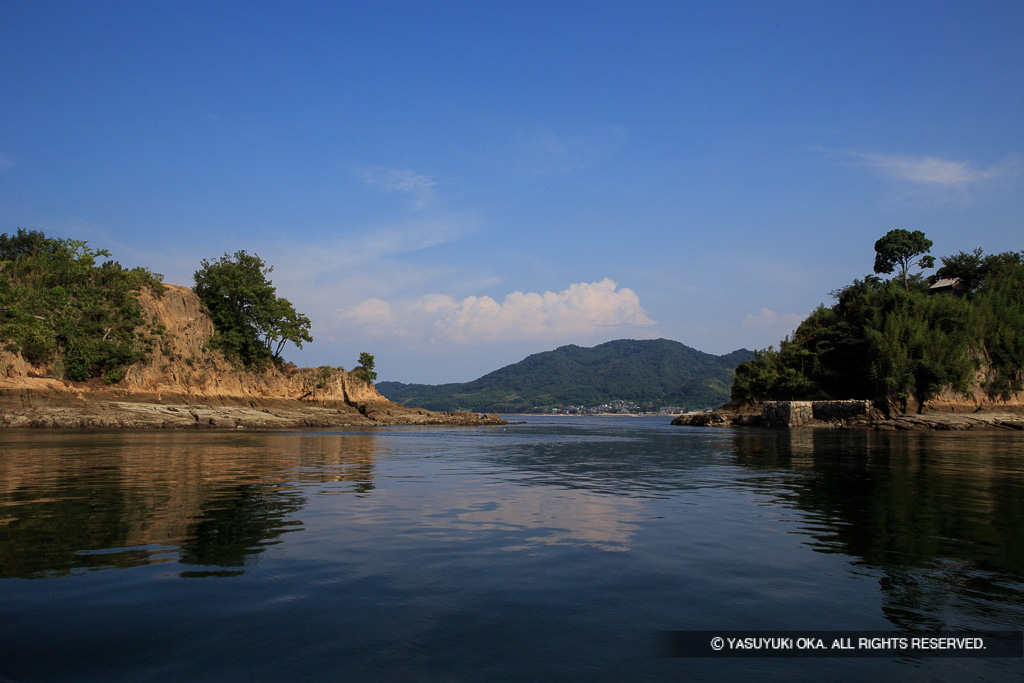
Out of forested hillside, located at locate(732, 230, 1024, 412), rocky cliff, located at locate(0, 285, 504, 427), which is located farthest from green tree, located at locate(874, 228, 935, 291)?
rocky cliff, located at locate(0, 285, 504, 427)

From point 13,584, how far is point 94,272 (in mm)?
69741

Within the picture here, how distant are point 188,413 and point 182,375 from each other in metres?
10.7

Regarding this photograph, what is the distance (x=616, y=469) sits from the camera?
806 inches

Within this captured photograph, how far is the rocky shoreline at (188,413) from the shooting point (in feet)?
151

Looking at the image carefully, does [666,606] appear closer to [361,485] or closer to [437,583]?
[437,583]

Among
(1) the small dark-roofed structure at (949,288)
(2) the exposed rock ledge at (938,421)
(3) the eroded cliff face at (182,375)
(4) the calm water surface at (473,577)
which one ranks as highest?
(1) the small dark-roofed structure at (949,288)

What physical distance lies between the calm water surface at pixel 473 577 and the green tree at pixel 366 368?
256 ft

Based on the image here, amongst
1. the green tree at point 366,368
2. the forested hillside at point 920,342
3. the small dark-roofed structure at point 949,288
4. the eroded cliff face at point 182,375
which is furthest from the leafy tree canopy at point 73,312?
the small dark-roofed structure at point 949,288

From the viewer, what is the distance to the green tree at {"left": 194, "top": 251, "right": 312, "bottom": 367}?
75.1m

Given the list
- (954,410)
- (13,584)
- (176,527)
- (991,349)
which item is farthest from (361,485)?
(991,349)

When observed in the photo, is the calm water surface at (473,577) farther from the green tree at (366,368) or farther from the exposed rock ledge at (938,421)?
the green tree at (366,368)

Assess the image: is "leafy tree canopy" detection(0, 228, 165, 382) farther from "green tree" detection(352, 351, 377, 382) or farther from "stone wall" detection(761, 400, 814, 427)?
"stone wall" detection(761, 400, 814, 427)

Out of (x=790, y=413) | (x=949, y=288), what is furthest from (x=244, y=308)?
(x=949, y=288)

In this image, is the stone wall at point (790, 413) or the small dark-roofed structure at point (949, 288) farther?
the small dark-roofed structure at point (949, 288)
